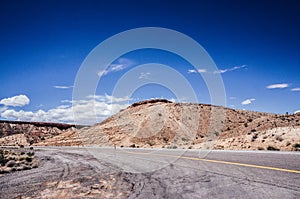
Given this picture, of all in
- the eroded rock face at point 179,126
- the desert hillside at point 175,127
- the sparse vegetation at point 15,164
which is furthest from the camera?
the desert hillside at point 175,127

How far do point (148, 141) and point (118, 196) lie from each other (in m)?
36.1

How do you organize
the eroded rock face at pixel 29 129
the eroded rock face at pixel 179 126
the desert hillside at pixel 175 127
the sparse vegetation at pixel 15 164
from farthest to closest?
the eroded rock face at pixel 29 129
the desert hillside at pixel 175 127
the eroded rock face at pixel 179 126
the sparse vegetation at pixel 15 164

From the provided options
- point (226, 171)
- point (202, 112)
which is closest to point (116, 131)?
point (202, 112)

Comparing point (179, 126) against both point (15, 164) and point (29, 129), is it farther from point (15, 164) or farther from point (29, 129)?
point (29, 129)

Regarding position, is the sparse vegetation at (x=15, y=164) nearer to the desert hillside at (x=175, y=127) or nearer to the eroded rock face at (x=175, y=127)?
the eroded rock face at (x=175, y=127)

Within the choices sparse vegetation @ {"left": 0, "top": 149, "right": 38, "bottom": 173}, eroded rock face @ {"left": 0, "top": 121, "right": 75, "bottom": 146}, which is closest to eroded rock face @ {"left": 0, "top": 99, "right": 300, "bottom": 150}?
sparse vegetation @ {"left": 0, "top": 149, "right": 38, "bottom": 173}

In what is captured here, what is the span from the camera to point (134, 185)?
6.52 metres

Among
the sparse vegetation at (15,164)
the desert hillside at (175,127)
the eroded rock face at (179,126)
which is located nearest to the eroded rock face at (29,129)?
the desert hillside at (175,127)

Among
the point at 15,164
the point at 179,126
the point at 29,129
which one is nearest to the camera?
the point at 15,164

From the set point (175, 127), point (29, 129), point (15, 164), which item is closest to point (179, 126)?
point (175, 127)

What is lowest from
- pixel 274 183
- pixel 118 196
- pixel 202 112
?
pixel 118 196

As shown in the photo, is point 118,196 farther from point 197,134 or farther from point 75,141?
point 75,141

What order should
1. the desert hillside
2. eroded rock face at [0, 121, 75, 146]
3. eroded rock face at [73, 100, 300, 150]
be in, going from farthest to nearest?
eroded rock face at [0, 121, 75, 146] < the desert hillside < eroded rock face at [73, 100, 300, 150]

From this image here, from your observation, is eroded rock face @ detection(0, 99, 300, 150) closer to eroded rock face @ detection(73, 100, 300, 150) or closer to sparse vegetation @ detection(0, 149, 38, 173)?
eroded rock face @ detection(73, 100, 300, 150)
